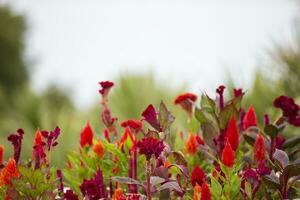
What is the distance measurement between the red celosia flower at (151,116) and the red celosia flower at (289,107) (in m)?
0.37

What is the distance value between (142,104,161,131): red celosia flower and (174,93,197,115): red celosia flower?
0.37 meters

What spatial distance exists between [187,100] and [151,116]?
1.47ft

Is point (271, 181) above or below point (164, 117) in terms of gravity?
below

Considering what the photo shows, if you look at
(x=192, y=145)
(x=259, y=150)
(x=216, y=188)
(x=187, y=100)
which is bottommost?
(x=216, y=188)

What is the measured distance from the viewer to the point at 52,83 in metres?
17.0

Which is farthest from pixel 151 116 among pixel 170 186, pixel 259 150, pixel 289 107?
pixel 289 107

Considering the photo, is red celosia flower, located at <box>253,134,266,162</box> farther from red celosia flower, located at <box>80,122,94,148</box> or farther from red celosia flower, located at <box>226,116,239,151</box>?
red celosia flower, located at <box>80,122,94,148</box>

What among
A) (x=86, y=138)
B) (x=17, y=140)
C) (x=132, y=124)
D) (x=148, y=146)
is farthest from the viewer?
(x=86, y=138)

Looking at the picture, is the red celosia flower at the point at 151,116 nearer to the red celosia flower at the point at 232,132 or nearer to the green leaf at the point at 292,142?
the red celosia flower at the point at 232,132

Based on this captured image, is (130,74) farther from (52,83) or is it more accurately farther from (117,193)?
(117,193)

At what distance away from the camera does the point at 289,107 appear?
74.9 inches

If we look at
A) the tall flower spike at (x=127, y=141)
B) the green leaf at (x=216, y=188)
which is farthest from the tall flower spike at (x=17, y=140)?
the green leaf at (x=216, y=188)

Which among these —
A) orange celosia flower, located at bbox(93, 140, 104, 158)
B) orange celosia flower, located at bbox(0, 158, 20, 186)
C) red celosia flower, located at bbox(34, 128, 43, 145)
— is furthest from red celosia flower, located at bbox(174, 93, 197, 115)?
orange celosia flower, located at bbox(0, 158, 20, 186)

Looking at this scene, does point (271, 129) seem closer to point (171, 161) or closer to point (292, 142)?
point (292, 142)
